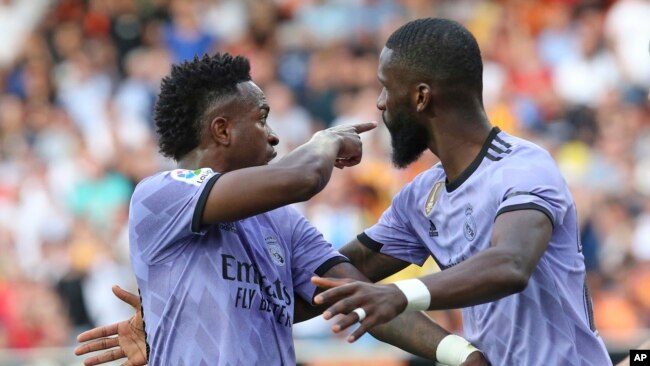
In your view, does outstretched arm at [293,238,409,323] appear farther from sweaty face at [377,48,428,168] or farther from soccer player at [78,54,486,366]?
sweaty face at [377,48,428,168]

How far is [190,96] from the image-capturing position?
18.4 ft

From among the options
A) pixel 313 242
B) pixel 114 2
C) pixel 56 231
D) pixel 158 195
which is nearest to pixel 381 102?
pixel 313 242

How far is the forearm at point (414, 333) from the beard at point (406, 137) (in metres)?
0.76

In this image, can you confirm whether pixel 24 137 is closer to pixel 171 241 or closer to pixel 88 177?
pixel 88 177

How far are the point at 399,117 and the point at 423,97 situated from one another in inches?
6.9

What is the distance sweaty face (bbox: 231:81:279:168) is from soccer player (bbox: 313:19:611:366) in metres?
0.55

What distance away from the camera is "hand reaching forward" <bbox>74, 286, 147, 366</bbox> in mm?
5957

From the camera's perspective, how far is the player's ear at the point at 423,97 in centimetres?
550

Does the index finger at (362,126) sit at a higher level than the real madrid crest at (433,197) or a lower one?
higher

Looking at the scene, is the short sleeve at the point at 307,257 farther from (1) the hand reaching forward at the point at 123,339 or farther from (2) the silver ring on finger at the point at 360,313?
(2) the silver ring on finger at the point at 360,313

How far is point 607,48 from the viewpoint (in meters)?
14.7

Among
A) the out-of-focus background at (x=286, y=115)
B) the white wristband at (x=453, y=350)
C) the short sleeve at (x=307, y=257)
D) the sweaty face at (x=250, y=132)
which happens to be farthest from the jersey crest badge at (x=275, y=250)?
the out-of-focus background at (x=286, y=115)

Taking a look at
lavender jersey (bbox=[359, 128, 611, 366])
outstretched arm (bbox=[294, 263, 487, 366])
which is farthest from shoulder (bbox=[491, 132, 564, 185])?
outstretched arm (bbox=[294, 263, 487, 366])

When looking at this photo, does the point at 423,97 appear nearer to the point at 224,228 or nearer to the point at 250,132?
the point at 250,132
